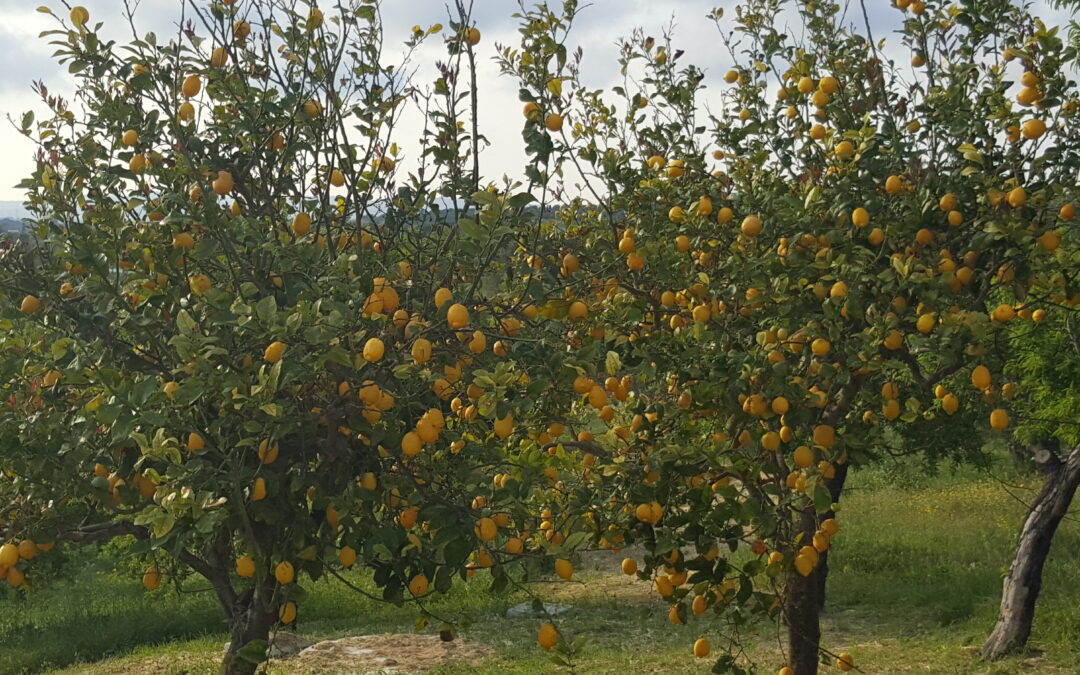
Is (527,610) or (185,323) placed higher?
(185,323)

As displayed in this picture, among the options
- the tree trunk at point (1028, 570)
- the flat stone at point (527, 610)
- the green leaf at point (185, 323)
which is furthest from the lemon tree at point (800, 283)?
the flat stone at point (527, 610)

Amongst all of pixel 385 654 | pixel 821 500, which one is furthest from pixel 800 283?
pixel 385 654

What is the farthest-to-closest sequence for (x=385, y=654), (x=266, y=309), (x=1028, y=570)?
(x=385, y=654), (x=1028, y=570), (x=266, y=309)

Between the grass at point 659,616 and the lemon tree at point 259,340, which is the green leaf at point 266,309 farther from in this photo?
the grass at point 659,616

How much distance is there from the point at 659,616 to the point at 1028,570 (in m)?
5.93

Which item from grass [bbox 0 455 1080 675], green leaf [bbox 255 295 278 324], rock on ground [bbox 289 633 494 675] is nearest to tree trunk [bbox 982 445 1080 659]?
grass [bbox 0 455 1080 675]

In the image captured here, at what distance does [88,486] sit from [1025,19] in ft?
15.1

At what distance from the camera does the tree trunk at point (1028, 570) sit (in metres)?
8.49

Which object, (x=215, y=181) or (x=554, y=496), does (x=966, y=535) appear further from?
(x=215, y=181)

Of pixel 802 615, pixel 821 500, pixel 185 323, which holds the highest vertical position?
pixel 185 323

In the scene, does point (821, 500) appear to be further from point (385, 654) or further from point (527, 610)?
point (527, 610)

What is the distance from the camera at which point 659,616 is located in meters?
13.6

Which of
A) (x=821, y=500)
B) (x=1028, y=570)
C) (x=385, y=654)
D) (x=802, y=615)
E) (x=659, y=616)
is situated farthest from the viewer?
(x=659, y=616)

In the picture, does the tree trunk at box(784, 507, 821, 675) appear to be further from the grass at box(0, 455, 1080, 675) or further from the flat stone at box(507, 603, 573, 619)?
the flat stone at box(507, 603, 573, 619)
